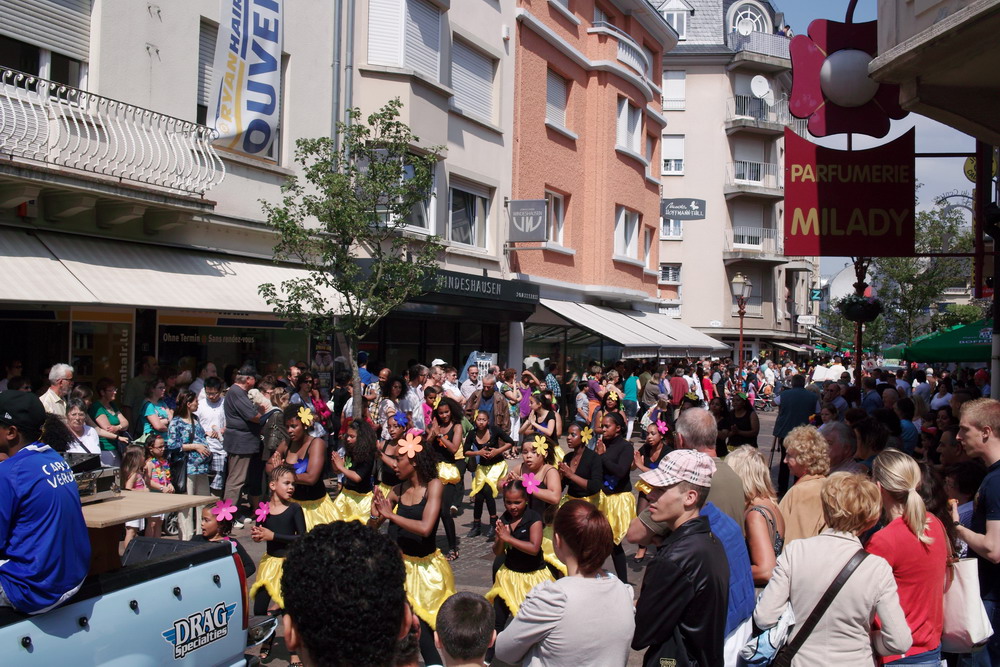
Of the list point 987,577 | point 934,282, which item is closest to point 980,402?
point 987,577

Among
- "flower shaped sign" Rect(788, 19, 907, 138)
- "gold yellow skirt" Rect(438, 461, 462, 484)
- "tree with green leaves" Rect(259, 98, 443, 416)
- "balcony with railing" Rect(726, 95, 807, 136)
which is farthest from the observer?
"balcony with railing" Rect(726, 95, 807, 136)

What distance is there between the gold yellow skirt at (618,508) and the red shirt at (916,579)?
4.45 m

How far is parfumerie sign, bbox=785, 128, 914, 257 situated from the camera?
30.7 ft

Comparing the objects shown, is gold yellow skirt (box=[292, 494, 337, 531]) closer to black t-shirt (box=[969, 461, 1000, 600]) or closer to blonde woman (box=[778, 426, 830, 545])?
blonde woman (box=[778, 426, 830, 545])

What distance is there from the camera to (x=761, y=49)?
45.4 metres

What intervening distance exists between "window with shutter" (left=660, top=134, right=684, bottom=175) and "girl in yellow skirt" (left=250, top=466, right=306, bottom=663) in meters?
40.0

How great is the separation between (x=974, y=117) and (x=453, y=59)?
43.9ft

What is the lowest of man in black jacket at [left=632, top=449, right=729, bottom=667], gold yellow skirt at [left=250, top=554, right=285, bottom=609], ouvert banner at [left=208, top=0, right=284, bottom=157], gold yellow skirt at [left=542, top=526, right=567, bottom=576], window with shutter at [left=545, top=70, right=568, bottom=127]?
gold yellow skirt at [left=250, top=554, right=285, bottom=609]

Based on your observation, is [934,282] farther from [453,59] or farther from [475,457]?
[475,457]

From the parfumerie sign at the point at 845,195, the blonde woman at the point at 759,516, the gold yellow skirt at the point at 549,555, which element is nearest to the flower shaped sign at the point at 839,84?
the parfumerie sign at the point at 845,195

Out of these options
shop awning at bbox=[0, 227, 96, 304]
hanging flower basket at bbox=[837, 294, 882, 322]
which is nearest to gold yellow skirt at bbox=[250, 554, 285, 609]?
shop awning at bbox=[0, 227, 96, 304]

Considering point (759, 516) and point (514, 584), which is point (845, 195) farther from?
point (514, 584)

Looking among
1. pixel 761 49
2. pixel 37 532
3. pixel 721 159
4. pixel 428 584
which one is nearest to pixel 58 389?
pixel 428 584

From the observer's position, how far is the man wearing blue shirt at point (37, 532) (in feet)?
12.7
